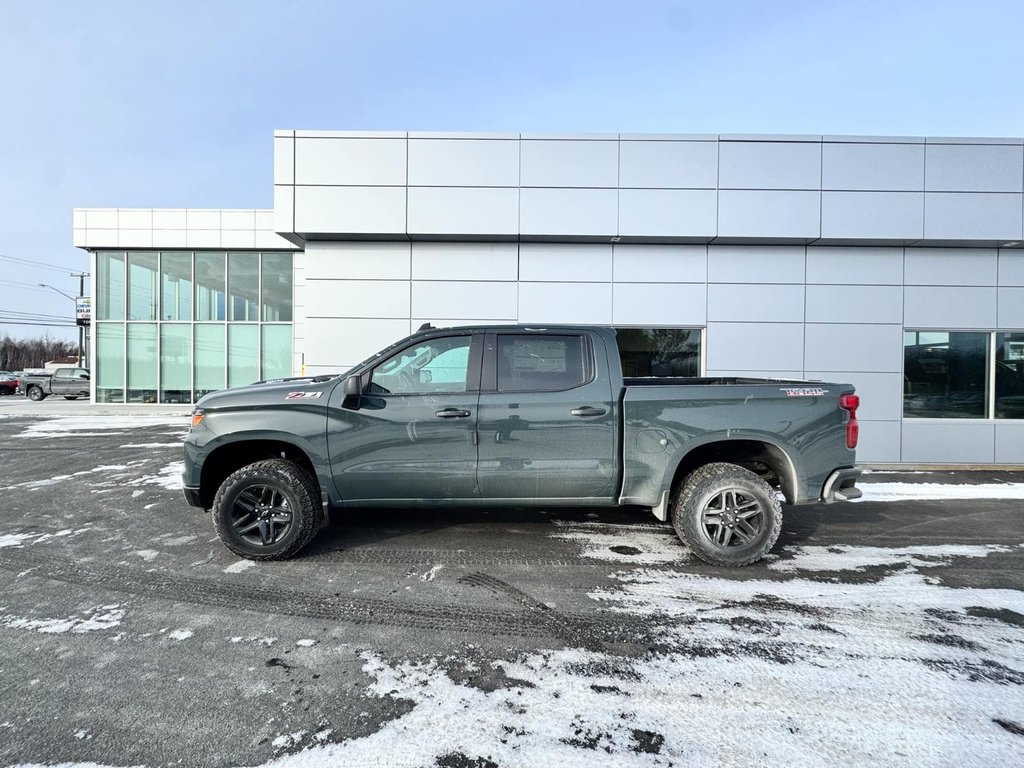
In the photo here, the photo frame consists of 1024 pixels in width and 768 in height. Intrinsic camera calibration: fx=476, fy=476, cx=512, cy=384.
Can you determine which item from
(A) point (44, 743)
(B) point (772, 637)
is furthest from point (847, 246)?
(A) point (44, 743)

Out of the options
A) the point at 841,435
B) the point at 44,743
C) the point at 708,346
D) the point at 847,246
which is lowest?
the point at 44,743

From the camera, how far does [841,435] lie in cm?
414

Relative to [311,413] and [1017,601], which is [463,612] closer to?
[311,413]

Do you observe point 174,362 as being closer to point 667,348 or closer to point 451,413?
point 667,348

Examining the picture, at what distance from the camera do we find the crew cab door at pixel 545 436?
4074mm

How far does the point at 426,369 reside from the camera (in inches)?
167

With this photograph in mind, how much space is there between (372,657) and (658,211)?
26.5 feet

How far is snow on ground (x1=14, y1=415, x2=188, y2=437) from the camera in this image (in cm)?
1202

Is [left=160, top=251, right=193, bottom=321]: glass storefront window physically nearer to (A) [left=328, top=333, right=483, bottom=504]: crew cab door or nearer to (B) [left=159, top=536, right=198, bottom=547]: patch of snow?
(B) [left=159, top=536, right=198, bottom=547]: patch of snow

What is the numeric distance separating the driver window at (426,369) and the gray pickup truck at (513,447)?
0.03 m

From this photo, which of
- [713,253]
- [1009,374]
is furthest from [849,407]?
[1009,374]

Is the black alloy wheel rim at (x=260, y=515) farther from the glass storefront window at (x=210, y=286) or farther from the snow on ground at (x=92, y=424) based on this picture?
the glass storefront window at (x=210, y=286)

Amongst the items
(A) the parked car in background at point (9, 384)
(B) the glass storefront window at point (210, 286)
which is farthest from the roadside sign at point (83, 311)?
(B) the glass storefront window at point (210, 286)

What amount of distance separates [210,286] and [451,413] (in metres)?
18.6
